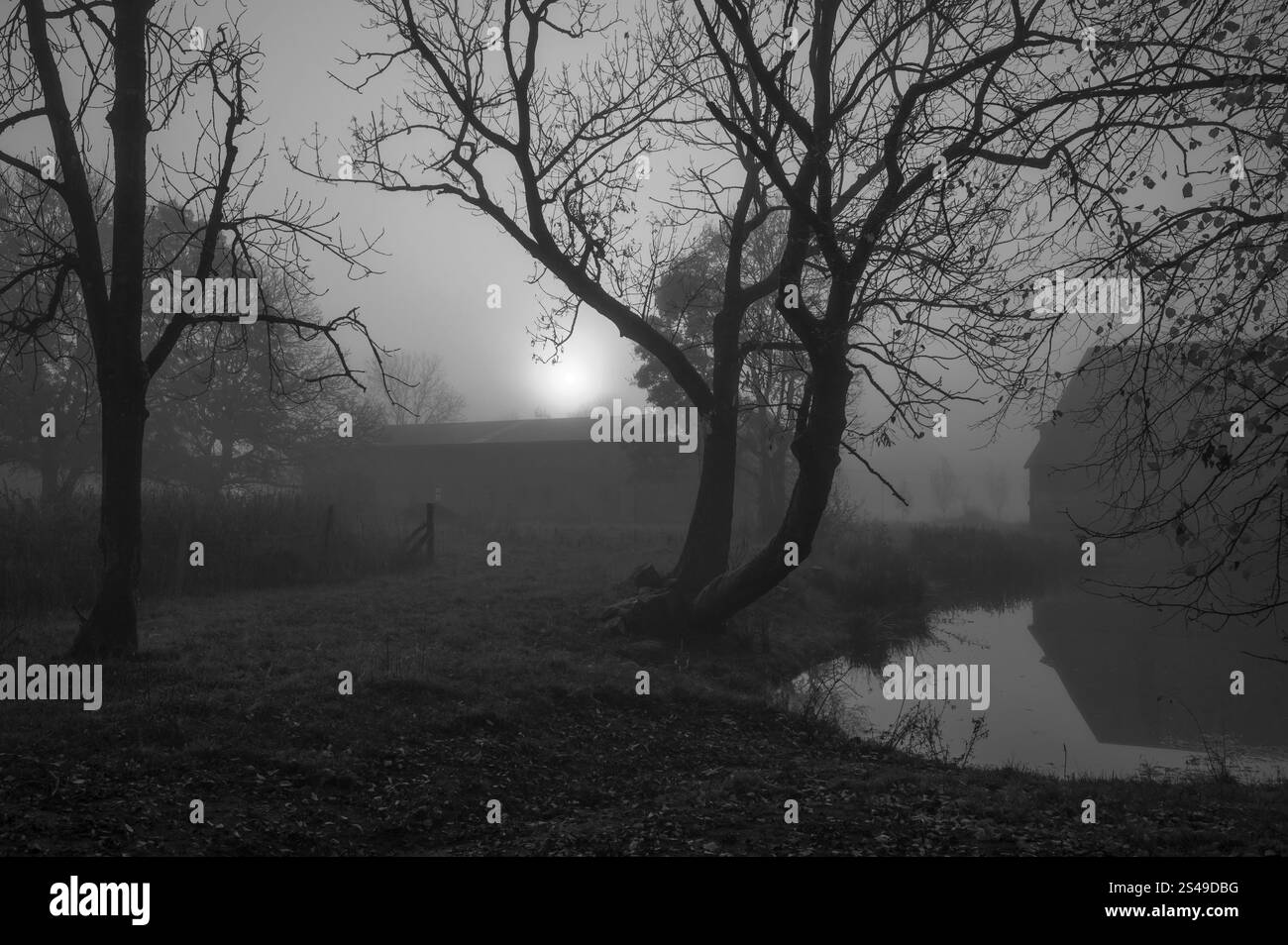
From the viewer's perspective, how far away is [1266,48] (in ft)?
21.8

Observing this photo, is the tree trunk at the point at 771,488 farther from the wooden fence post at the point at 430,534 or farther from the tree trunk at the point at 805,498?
the tree trunk at the point at 805,498

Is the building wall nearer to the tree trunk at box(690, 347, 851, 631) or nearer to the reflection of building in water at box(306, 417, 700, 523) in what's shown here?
the reflection of building in water at box(306, 417, 700, 523)

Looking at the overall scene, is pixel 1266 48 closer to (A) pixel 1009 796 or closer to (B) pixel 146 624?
(A) pixel 1009 796

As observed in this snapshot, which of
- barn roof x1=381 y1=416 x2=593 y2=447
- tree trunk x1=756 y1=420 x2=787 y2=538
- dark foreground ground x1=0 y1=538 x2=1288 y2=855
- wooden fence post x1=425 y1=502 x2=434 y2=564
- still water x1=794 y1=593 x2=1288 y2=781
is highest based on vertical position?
barn roof x1=381 y1=416 x2=593 y2=447

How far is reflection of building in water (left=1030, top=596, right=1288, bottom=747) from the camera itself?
13.7m

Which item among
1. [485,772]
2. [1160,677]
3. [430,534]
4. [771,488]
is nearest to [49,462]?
[430,534]

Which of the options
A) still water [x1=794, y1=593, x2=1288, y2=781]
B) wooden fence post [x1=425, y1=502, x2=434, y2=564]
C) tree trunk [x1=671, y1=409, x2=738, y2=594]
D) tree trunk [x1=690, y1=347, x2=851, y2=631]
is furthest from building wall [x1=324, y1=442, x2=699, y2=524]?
tree trunk [x1=690, y1=347, x2=851, y2=631]

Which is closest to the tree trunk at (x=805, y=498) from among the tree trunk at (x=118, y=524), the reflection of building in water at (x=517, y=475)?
the tree trunk at (x=118, y=524)

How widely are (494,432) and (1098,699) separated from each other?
44450 mm

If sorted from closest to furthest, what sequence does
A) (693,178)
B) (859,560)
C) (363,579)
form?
(693,178)
(363,579)
(859,560)

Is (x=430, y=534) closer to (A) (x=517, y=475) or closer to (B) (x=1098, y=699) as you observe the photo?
(B) (x=1098, y=699)

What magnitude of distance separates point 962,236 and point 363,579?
15.8 metres

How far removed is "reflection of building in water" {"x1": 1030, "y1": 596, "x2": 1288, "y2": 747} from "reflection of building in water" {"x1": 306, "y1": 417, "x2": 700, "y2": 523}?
2369cm
